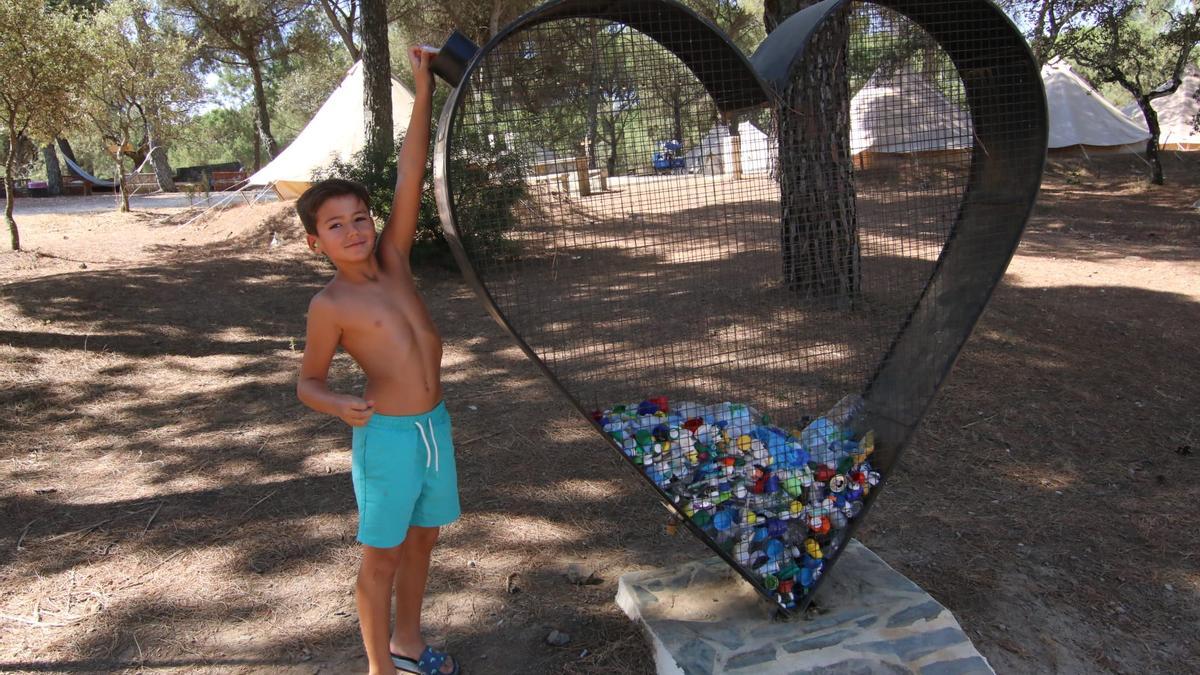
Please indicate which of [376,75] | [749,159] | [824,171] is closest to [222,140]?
[376,75]

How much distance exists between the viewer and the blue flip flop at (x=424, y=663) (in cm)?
238

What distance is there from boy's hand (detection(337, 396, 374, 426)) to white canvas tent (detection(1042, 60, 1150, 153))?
19.7 meters

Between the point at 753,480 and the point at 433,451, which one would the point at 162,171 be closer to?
the point at 433,451

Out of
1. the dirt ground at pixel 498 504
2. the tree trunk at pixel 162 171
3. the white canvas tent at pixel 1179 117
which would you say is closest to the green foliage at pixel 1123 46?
the white canvas tent at pixel 1179 117

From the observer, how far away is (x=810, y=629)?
93.2 inches

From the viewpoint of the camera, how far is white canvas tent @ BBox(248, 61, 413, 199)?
→ 12.4m

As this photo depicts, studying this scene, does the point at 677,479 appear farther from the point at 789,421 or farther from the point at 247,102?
the point at 247,102

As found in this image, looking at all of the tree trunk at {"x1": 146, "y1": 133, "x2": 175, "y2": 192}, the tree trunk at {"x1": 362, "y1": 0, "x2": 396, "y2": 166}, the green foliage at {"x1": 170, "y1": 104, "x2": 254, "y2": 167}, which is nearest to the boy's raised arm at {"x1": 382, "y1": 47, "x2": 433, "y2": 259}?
the tree trunk at {"x1": 362, "y1": 0, "x2": 396, "y2": 166}

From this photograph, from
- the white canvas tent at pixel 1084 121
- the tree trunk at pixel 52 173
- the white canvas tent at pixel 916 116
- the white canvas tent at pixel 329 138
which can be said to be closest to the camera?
the white canvas tent at pixel 916 116

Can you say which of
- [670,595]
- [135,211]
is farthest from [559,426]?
[135,211]

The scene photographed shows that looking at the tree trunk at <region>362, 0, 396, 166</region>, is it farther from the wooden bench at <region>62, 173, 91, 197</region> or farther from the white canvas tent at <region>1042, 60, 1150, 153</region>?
the wooden bench at <region>62, 173, 91, 197</region>

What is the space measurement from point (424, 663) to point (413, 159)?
1428 mm

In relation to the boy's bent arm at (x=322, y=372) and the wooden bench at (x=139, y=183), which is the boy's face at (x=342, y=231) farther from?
Answer: the wooden bench at (x=139, y=183)

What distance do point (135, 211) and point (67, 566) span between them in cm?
1556
